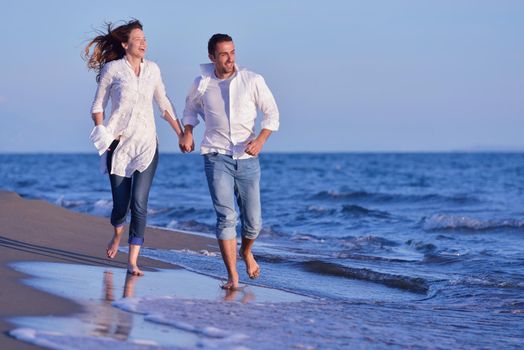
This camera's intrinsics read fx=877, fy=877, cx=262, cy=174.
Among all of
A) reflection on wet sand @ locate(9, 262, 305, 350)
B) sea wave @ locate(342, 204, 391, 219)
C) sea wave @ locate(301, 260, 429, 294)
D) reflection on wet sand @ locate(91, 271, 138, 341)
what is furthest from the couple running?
sea wave @ locate(342, 204, 391, 219)

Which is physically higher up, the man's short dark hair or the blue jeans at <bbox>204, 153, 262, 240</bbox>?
the man's short dark hair

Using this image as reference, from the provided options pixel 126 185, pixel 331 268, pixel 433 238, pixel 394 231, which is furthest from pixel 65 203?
pixel 126 185

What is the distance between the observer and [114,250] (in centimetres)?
749

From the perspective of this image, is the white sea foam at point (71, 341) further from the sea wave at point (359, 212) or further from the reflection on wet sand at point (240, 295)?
the sea wave at point (359, 212)

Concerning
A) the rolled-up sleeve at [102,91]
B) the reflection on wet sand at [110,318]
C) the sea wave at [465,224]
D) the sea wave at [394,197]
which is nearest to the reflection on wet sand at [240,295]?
the reflection on wet sand at [110,318]

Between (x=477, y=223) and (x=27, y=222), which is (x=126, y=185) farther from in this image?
(x=477, y=223)

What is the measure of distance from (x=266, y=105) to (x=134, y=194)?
136cm

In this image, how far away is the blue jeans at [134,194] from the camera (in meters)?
6.95

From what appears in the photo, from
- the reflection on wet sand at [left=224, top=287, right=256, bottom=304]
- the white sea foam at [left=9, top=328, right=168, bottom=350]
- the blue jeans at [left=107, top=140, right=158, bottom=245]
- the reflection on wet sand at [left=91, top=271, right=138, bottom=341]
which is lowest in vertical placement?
the reflection on wet sand at [left=224, top=287, right=256, bottom=304]

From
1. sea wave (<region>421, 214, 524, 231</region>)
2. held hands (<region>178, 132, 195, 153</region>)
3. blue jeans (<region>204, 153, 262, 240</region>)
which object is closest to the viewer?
blue jeans (<region>204, 153, 262, 240</region>)

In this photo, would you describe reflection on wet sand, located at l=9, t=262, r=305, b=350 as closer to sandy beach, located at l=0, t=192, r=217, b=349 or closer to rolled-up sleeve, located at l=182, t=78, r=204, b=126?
sandy beach, located at l=0, t=192, r=217, b=349

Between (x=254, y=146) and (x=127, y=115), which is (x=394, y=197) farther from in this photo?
(x=254, y=146)

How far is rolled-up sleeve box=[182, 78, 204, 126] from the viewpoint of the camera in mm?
6562

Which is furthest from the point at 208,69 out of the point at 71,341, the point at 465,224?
the point at 465,224
